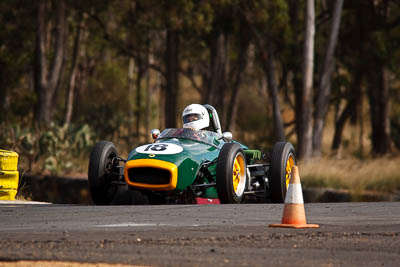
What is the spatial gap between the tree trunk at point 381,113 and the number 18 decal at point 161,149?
2320cm

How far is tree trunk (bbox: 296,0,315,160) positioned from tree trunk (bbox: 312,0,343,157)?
0.61 meters

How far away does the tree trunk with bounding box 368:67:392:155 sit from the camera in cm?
3603

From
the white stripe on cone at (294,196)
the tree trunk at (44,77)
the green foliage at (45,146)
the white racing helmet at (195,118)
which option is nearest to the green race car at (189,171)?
the white racing helmet at (195,118)

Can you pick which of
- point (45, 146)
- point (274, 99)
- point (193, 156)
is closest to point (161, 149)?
point (193, 156)

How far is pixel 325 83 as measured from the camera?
99.4 feet

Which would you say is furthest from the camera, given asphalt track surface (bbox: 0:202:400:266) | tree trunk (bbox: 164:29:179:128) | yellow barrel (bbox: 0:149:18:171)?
tree trunk (bbox: 164:29:179:128)

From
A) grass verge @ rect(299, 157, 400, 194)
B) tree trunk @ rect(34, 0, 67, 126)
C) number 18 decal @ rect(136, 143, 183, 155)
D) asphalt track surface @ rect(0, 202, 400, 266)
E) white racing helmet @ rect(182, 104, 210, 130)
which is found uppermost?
tree trunk @ rect(34, 0, 67, 126)

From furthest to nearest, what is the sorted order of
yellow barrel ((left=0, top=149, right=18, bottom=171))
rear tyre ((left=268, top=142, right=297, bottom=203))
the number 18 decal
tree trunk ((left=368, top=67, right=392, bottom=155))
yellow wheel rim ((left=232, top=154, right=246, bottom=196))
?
tree trunk ((left=368, top=67, right=392, bottom=155)) → yellow barrel ((left=0, top=149, right=18, bottom=171)) → rear tyre ((left=268, top=142, right=297, bottom=203)) → yellow wheel rim ((left=232, top=154, right=246, bottom=196)) → the number 18 decal

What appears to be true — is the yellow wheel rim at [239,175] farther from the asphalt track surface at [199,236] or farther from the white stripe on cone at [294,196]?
the white stripe on cone at [294,196]

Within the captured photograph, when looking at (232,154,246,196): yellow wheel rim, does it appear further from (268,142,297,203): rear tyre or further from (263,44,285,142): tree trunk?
(263,44,285,142): tree trunk

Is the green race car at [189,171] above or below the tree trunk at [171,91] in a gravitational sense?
below

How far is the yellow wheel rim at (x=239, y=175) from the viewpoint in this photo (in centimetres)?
1404

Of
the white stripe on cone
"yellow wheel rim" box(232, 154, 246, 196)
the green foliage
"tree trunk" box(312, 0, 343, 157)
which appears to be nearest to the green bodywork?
"yellow wheel rim" box(232, 154, 246, 196)

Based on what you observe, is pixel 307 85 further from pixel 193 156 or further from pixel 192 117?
pixel 193 156
